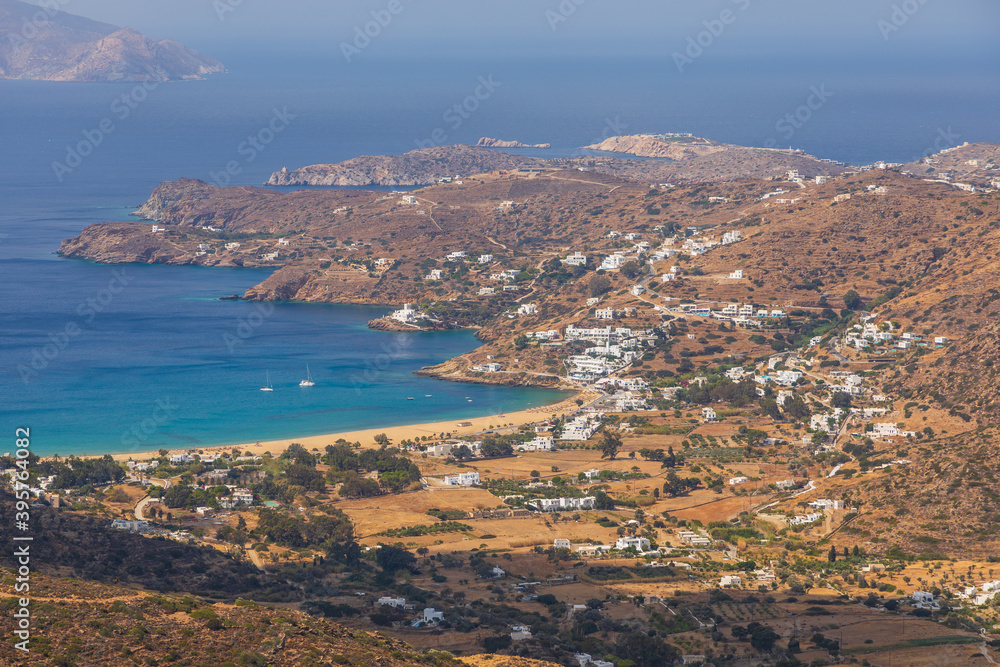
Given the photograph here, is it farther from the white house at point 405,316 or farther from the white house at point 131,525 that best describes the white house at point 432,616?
the white house at point 405,316

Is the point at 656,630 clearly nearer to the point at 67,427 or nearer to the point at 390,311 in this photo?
the point at 67,427

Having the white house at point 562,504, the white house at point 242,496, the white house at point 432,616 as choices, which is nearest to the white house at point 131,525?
the white house at point 242,496

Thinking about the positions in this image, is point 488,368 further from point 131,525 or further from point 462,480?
point 131,525

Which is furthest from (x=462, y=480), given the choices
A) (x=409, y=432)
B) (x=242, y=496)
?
(x=409, y=432)

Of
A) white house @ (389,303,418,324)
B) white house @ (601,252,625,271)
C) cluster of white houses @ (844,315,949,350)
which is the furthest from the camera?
white house @ (601,252,625,271)

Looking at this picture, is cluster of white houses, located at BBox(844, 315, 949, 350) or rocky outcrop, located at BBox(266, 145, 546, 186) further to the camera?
rocky outcrop, located at BBox(266, 145, 546, 186)

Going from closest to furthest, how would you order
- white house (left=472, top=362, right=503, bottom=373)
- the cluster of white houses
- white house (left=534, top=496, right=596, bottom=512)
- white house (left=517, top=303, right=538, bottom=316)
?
white house (left=534, top=496, right=596, bottom=512) < the cluster of white houses < white house (left=472, top=362, right=503, bottom=373) < white house (left=517, top=303, right=538, bottom=316)

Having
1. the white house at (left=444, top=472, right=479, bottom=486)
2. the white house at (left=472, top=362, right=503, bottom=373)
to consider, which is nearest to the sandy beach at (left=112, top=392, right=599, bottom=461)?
the white house at (left=444, top=472, right=479, bottom=486)

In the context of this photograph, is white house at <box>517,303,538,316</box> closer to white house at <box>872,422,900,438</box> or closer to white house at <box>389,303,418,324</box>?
white house at <box>389,303,418,324</box>

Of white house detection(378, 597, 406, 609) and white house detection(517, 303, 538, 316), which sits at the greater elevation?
white house detection(517, 303, 538, 316)
